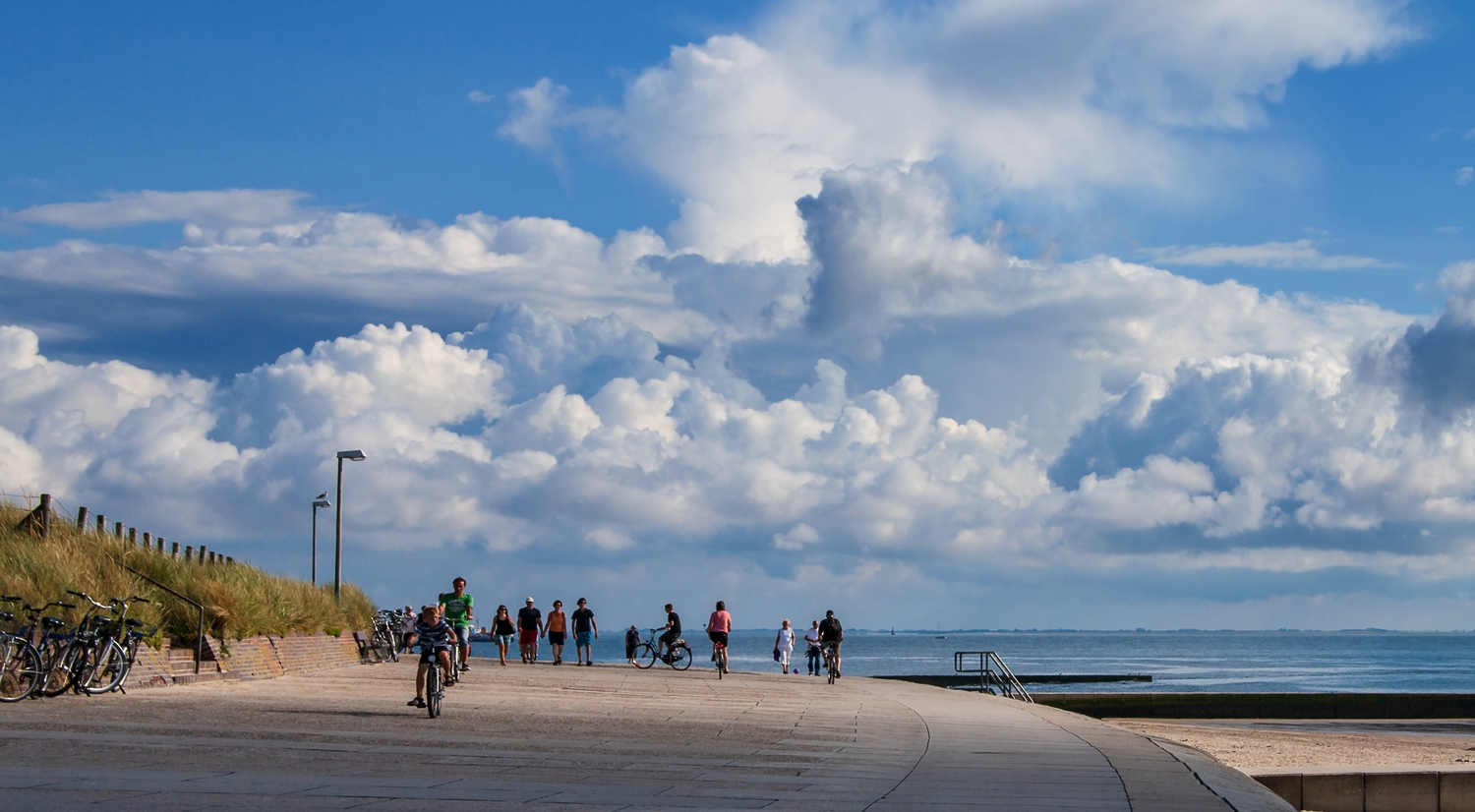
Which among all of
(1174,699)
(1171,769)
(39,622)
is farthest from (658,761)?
(1174,699)

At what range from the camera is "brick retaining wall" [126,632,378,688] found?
18641 mm

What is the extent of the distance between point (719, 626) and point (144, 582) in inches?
506

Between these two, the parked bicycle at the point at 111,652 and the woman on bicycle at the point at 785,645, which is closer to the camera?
A: the parked bicycle at the point at 111,652

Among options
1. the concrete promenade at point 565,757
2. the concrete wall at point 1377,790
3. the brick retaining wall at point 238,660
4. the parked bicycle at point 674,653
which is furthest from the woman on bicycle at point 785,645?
the concrete wall at point 1377,790

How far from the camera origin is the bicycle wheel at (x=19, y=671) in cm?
Result: 1512

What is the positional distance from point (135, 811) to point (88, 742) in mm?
4338

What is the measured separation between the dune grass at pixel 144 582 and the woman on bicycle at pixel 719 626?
852 centimetres

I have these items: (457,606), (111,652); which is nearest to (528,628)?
(457,606)

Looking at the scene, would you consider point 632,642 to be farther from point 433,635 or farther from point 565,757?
point 565,757

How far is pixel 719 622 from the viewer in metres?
30.3

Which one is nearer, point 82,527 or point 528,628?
point 82,527

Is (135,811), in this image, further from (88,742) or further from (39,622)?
(39,622)

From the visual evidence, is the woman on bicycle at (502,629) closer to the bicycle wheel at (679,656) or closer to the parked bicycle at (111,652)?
the bicycle wheel at (679,656)

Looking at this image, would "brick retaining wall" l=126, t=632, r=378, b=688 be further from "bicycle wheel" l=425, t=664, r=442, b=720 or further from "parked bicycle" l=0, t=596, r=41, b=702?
"bicycle wheel" l=425, t=664, r=442, b=720
